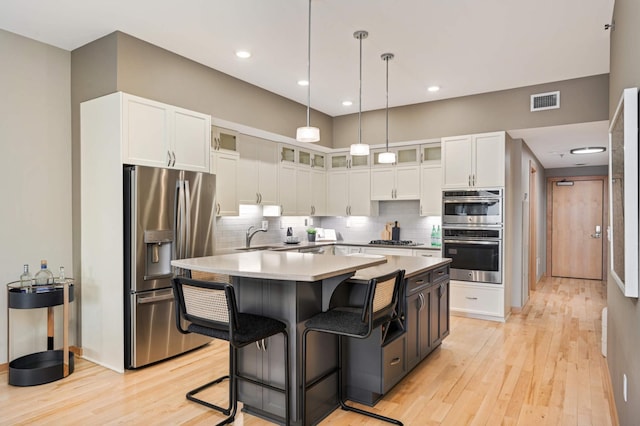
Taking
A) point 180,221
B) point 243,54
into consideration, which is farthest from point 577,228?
point 180,221

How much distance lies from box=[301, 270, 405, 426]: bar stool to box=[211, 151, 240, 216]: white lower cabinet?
2513 mm

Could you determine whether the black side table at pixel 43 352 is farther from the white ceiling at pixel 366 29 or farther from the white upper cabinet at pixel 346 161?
the white upper cabinet at pixel 346 161

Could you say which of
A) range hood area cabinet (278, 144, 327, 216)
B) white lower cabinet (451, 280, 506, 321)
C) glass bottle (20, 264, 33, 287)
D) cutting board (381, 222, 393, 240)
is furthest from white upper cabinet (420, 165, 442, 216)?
glass bottle (20, 264, 33, 287)

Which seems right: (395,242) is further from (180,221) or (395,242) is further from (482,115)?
(180,221)

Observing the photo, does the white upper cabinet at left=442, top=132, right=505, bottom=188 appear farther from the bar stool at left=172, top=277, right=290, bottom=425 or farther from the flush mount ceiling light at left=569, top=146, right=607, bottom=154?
the bar stool at left=172, top=277, right=290, bottom=425

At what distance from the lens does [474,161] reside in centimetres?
522

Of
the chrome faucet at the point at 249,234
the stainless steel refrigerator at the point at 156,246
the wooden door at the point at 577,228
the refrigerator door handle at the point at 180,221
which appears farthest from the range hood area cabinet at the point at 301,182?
the wooden door at the point at 577,228

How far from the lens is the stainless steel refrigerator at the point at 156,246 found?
346 cm

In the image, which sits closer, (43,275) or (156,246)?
(43,275)

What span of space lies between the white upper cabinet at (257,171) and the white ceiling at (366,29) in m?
0.85

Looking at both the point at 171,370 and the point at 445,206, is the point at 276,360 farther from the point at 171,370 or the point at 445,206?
the point at 445,206

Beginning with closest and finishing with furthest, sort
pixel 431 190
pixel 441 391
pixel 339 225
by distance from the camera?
pixel 441 391 < pixel 431 190 < pixel 339 225

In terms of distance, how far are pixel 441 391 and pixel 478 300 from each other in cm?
240

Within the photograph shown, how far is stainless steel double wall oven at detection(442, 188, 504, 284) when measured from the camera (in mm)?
5090
